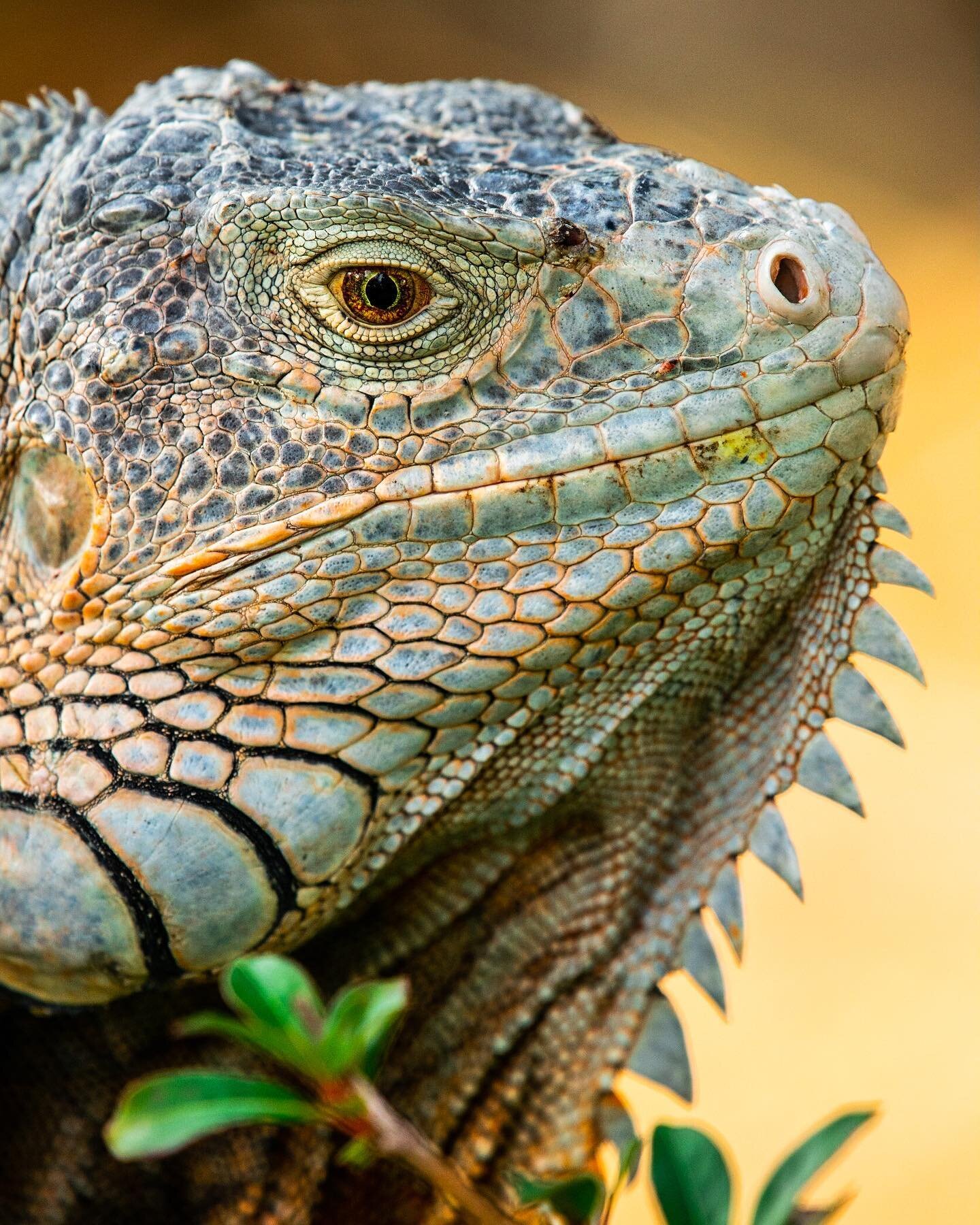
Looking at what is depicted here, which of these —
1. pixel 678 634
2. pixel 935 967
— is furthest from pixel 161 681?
pixel 935 967

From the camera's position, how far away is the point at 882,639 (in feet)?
4.68

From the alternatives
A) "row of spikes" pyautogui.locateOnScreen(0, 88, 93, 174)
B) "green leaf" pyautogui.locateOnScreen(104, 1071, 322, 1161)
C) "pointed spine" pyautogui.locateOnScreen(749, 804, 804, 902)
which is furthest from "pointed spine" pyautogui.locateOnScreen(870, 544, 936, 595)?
"row of spikes" pyautogui.locateOnScreen(0, 88, 93, 174)

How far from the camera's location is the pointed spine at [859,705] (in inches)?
56.1

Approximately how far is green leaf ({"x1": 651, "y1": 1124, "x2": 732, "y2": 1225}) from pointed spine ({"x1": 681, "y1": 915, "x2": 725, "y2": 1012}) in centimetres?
51

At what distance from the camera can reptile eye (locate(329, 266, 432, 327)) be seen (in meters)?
1.34

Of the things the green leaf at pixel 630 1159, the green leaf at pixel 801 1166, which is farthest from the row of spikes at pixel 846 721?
the green leaf at pixel 630 1159

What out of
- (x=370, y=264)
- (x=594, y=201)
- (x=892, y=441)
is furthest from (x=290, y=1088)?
(x=892, y=441)

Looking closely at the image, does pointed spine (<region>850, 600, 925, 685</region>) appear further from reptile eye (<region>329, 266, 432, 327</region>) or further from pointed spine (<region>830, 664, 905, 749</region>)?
reptile eye (<region>329, 266, 432, 327</region>)

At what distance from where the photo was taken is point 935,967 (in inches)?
180

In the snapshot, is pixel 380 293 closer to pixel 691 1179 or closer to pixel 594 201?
pixel 594 201

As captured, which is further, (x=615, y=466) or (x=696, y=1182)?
(x=615, y=466)

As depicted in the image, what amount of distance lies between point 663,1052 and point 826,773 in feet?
1.47

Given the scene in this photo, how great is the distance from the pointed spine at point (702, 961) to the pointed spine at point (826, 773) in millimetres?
248

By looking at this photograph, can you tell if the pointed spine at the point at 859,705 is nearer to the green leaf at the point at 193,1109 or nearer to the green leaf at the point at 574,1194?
the green leaf at the point at 574,1194
